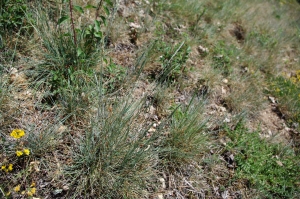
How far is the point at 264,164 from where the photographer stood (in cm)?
245

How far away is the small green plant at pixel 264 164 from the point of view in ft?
7.50

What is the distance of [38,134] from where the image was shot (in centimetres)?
181

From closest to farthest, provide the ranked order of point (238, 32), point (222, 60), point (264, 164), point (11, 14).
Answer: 1. point (11, 14)
2. point (264, 164)
3. point (222, 60)
4. point (238, 32)

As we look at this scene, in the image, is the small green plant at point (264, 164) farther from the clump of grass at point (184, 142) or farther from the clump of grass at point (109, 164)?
the clump of grass at point (109, 164)

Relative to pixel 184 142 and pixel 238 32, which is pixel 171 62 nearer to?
pixel 184 142

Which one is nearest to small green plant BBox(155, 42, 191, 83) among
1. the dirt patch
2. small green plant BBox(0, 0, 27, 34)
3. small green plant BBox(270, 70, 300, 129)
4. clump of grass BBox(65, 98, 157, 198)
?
clump of grass BBox(65, 98, 157, 198)

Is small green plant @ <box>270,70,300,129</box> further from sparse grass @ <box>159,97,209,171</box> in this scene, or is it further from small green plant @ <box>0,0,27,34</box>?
small green plant @ <box>0,0,27,34</box>

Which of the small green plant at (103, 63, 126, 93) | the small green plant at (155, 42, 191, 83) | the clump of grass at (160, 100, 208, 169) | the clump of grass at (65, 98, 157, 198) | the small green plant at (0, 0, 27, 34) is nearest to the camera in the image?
the clump of grass at (65, 98, 157, 198)

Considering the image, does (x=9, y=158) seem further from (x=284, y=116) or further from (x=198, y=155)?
(x=284, y=116)

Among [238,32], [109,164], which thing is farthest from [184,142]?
[238,32]

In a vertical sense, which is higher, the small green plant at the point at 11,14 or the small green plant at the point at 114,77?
the small green plant at the point at 11,14

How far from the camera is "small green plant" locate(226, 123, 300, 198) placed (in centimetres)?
229

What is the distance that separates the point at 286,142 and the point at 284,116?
571mm

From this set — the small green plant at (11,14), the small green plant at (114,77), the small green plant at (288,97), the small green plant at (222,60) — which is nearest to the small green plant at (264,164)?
the small green plant at (288,97)
